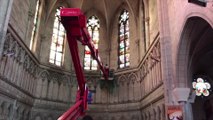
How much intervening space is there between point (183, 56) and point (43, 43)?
13630mm

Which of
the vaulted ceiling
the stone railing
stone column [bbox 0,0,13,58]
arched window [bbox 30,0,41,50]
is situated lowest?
the stone railing

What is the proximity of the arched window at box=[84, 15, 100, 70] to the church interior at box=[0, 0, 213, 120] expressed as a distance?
11cm

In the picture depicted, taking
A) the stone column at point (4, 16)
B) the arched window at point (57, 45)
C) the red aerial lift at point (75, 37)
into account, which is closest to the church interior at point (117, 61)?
the stone column at point (4, 16)

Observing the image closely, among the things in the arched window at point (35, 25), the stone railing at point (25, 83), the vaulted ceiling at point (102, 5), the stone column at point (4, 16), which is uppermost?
the vaulted ceiling at point (102, 5)

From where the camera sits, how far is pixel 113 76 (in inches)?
837

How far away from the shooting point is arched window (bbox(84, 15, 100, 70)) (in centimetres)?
2288

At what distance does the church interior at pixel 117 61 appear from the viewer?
37.7 feet

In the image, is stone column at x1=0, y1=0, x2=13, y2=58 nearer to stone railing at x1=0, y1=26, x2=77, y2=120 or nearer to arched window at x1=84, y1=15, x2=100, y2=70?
stone railing at x1=0, y1=26, x2=77, y2=120

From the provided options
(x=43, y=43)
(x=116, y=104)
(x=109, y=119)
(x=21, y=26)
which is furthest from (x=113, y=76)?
(x=21, y=26)

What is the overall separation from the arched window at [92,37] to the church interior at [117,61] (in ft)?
0.36

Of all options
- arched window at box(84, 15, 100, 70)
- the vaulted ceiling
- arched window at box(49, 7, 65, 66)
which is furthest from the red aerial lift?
the vaulted ceiling

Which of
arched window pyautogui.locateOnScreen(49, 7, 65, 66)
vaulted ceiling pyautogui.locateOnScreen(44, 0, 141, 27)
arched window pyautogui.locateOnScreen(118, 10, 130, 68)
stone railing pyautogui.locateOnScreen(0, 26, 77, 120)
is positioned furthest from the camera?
arched window pyautogui.locateOnScreen(118, 10, 130, 68)

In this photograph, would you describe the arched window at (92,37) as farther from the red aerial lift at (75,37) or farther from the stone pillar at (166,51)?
the red aerial lift at (75,37)

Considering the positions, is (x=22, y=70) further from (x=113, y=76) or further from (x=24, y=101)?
(x=113, y=76)
